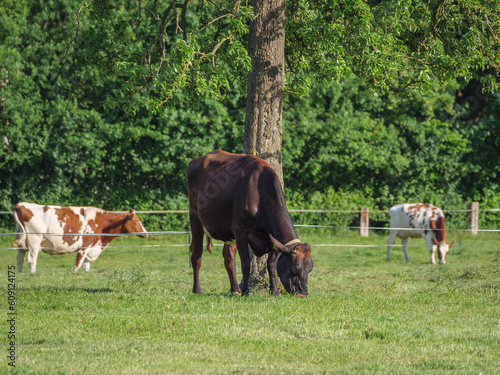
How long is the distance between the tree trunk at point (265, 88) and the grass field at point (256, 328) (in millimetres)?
1976

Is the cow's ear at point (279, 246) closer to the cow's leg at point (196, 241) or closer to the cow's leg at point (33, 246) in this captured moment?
the cow's leg at point (196, 241)

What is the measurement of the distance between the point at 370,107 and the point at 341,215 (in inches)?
139

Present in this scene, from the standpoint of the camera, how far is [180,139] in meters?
20.7

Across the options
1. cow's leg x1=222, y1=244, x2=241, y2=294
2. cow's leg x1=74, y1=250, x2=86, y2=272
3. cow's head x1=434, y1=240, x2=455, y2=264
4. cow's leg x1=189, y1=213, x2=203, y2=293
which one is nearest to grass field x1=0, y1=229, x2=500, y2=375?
cow's leg x1=222, y1=244, x2=241, y2=294

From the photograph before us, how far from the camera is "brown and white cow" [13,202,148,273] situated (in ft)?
48.2

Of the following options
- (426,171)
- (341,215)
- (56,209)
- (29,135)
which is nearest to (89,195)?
(29,135)

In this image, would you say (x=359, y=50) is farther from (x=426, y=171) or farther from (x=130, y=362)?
(x=426, y=171)

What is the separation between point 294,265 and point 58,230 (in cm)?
834

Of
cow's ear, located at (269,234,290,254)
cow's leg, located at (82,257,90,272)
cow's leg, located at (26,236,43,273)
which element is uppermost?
cow's ear, located at (269,234,290,254)

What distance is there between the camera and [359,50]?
459 inches

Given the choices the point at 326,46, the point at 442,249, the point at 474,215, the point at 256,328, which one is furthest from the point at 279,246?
the point at 474,215

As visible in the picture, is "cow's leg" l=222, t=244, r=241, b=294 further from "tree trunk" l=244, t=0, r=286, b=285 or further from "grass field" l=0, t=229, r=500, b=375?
"tree trunk" l=244, t=0, r=286, b=285

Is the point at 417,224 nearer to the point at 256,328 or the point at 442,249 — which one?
the point at 442,249

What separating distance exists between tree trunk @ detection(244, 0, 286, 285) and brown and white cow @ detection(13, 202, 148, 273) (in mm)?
5307
